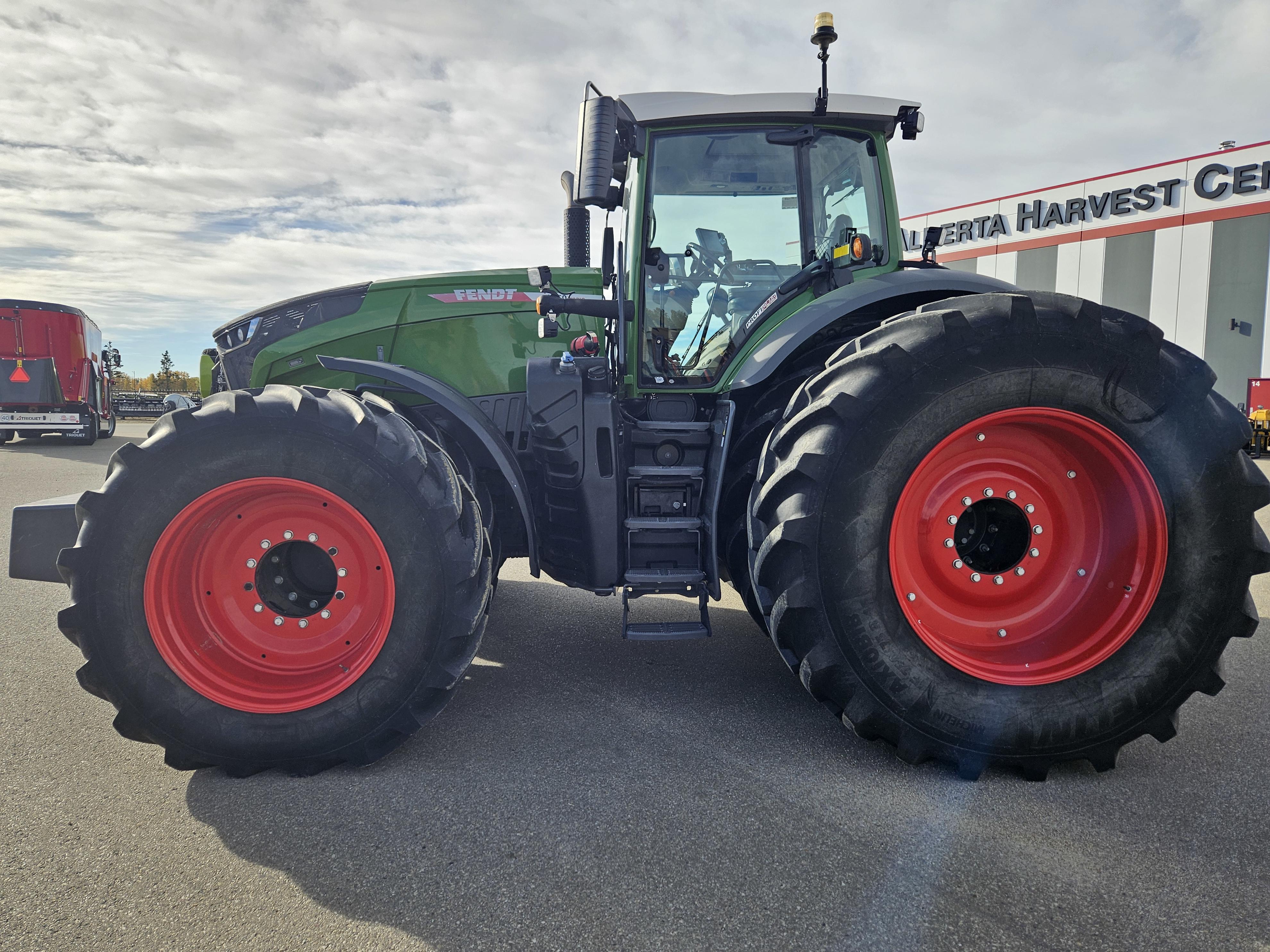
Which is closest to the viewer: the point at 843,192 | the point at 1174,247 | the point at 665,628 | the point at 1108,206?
the point at 665,628

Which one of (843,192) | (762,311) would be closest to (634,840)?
(762,311)

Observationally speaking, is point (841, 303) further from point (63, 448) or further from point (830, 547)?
point (63, 448)

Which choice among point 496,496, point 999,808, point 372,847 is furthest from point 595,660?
point 999,808

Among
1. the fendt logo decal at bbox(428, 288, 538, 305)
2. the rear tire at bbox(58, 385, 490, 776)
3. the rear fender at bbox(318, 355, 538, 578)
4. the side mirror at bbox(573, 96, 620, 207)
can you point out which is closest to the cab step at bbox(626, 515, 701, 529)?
the rear fender at bbox(318, 355, 538, 578)

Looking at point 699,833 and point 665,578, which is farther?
point 665,578

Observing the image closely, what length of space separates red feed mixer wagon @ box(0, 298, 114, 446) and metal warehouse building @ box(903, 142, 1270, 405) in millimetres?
19097

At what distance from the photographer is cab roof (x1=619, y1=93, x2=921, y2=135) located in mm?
3084

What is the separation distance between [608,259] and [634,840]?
250cm

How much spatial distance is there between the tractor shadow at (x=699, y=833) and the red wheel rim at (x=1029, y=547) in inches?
17.1

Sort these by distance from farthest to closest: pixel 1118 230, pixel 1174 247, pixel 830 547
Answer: pixel 1118 230
pixel 1174 247
pixel 830 547

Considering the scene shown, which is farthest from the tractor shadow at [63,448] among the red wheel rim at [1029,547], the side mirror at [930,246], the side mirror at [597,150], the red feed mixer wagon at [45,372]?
the red wheel rim at [1029,547]

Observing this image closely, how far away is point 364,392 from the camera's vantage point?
8.86ft

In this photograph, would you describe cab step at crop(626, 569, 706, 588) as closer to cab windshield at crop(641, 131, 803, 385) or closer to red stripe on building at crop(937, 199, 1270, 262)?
cab windshield at crop(641, 131, 803, 385)

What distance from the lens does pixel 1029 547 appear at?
2512 mm
